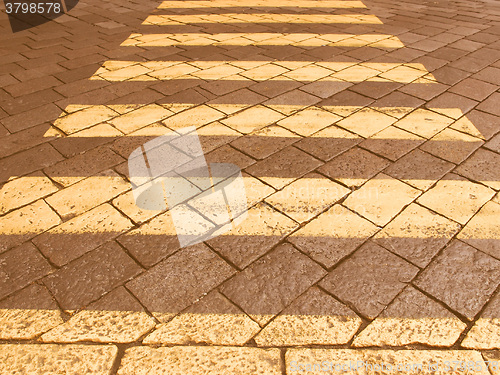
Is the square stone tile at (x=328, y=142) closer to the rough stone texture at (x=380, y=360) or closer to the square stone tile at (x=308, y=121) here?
the square stone tile at (x=308, y=121)

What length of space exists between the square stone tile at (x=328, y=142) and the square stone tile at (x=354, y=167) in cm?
8

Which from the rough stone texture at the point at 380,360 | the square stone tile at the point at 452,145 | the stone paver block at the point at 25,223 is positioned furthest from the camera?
the square stone tile at the point at 452,145

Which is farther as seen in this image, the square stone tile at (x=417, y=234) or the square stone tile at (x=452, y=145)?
the square stone tile at (x=452, y=145)

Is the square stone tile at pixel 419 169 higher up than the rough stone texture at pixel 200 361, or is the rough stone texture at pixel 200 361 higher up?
the square stone tile at pixel 419 169

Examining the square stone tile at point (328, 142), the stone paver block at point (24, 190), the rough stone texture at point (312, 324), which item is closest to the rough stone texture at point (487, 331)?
the rough stone texture at point (312, 324)

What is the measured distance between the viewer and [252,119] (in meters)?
3.81

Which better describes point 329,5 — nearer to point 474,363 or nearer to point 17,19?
A: point 17,19

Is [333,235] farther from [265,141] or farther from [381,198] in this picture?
[265,141]

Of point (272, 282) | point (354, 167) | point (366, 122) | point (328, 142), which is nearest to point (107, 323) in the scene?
point (272, 282)

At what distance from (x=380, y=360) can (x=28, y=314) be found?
1.81 metres

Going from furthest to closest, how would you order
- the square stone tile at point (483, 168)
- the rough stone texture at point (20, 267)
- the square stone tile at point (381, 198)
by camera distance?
the square stone tile at point (483, 168), the square stone tile at point (381, 198), the rough stone texture at point (20, 267)

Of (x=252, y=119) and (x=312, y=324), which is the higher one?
(x=252, y=119)

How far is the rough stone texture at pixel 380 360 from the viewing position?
5.95 ft

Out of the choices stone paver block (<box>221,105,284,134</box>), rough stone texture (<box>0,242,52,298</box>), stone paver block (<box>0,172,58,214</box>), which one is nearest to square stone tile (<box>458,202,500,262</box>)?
stone paver block (<box>221,105,284,134</box>)
